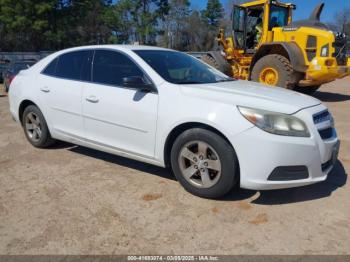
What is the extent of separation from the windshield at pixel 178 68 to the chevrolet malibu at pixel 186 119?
0.02 metres

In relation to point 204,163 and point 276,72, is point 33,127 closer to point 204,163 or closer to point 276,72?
point 204,163

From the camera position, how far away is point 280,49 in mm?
10016

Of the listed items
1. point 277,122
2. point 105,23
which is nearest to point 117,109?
point 277,122

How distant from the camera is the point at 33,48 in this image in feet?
120

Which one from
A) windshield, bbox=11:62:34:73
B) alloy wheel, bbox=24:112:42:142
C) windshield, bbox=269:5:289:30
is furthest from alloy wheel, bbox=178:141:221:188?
windshield, bbox=11:62:34:73

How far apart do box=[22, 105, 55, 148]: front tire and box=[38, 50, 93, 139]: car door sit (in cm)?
22

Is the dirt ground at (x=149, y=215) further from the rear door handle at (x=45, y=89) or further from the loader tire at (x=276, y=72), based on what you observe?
the loader tire at (x=276, y=72)

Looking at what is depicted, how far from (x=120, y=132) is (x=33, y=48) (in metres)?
36.3

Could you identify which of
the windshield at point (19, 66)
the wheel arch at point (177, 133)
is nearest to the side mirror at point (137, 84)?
the wheel arch at point (177, 133)

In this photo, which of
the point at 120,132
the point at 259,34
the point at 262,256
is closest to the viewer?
the point at 262,256

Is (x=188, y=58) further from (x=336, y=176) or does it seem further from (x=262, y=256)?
(x=262, y=256)

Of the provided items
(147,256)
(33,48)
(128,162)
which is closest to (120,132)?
(128,162)

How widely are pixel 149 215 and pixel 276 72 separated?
24.6 feet

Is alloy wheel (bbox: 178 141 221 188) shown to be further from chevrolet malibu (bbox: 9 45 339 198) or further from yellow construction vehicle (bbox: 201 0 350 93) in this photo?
yellow construction vehicle (bbox: 201 0 350 93)
